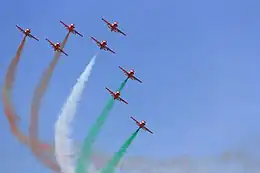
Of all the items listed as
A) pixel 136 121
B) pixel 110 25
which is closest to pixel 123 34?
pixel 110 25

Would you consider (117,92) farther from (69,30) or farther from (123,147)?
(69,30)

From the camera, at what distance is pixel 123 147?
208 feet

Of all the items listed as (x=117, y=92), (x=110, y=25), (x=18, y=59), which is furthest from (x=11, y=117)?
(x=110, y=25)

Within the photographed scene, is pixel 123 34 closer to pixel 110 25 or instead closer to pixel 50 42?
pixel 110 25

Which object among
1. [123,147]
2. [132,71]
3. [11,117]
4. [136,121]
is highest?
[132,71]

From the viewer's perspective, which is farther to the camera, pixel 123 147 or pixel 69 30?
pixel 69 30

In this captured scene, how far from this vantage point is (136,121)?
216ft

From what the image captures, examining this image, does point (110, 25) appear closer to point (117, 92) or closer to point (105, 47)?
point (105, 47)

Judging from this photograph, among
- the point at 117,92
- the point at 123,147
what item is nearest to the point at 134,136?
the point at 123,147

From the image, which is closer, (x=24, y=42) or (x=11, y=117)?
(x=11, y=117)

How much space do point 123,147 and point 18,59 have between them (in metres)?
19.6

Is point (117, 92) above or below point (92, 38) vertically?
below

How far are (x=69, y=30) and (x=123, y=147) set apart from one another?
19212 mm

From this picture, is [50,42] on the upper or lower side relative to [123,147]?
upper
